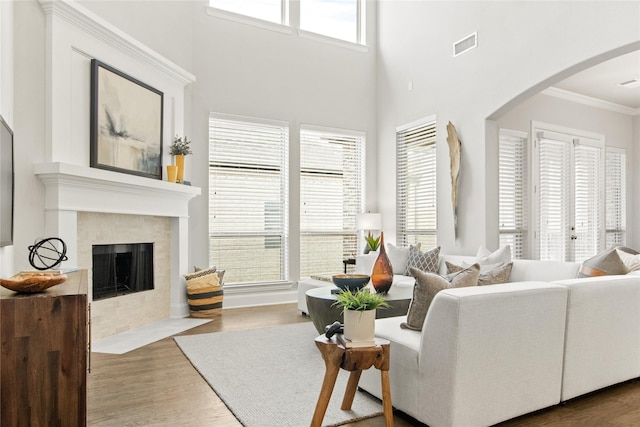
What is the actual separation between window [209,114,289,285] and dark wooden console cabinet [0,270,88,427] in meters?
3.88

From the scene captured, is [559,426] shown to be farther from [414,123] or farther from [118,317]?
[414,123]

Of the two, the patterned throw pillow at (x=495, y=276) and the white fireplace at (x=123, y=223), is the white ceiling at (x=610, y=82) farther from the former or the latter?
the white fireplace at (x=123, y=223)

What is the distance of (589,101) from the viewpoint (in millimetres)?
6793

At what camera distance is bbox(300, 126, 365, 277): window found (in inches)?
256

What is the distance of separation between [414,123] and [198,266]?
3.49 metres

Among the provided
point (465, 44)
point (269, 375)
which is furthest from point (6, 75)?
point (465, 44)

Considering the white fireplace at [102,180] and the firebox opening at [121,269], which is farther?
the firebox opening at [121,269]

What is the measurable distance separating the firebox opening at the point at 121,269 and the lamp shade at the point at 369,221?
2.95m

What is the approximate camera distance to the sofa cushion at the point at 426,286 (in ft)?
Answer: 7.86

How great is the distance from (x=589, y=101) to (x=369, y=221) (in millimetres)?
3852

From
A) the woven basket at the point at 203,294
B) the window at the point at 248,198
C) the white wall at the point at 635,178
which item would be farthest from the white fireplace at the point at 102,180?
the white wall at the point at 635,178

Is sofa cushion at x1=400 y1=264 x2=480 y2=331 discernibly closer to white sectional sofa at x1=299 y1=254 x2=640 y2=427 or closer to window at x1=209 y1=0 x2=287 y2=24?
white sectional sofa at x1=299 y1=254 x2=640 y2=427

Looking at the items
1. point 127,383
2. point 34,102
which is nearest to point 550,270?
point 127,383

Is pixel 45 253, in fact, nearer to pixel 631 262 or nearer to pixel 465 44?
pixel 631 262
